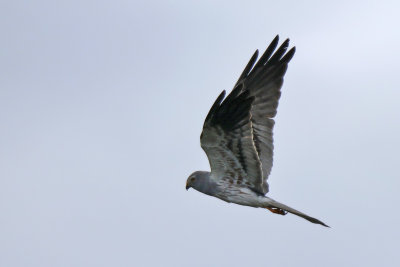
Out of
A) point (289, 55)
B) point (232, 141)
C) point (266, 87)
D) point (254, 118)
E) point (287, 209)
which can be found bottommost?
point (287, 209)

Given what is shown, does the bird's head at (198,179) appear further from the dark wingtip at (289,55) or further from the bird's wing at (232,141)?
the dark wingtip at (289,55)

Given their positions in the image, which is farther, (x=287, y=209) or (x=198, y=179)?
(x=198, y=179)

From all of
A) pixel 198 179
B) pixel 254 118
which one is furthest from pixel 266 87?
pixel 198 179

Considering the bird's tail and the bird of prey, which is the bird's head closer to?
the bird of prey

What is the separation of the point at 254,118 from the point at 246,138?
93.9 inches

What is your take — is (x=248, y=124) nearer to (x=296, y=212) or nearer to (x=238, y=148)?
(x=238, y=148)

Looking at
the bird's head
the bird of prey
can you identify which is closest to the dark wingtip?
the bird of prey

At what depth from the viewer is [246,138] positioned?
653 inches

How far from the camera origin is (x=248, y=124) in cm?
1638

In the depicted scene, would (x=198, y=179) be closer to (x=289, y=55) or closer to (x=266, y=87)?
(x=266, y=87)

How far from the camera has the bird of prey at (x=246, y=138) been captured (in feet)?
53.2

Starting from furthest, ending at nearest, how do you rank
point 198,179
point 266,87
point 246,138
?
point 266,87, point 198,179, point 246,138

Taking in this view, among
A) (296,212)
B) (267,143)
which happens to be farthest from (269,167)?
(296,212)

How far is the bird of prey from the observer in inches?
639
